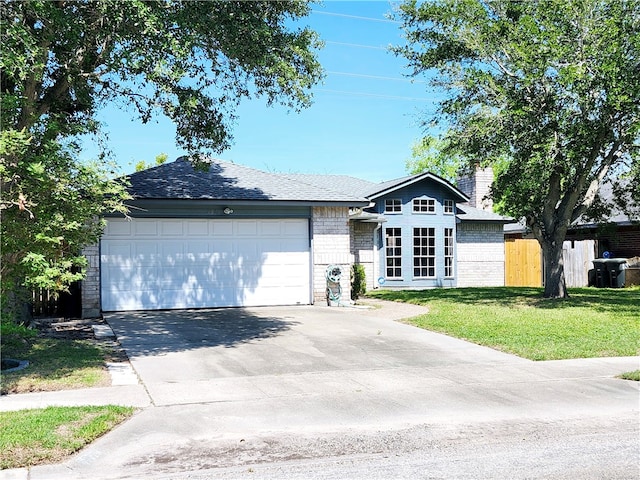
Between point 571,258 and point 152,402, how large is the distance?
73.7ft

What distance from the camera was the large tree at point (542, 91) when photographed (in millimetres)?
15883

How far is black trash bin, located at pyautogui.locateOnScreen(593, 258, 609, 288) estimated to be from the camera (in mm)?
25453

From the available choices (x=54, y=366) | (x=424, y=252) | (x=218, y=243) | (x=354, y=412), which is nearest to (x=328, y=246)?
(x=218, y=243)

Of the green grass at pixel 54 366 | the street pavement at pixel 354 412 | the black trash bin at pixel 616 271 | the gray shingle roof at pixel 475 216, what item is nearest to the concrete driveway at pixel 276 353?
the street pavement at pixel 354 412

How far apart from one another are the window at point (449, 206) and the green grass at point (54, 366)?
56.3 ft

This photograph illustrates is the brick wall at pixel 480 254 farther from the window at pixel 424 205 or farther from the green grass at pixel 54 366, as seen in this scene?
the green grass at pixel 54 366

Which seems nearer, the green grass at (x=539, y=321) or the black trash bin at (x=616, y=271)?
the green grass at (x=539, y=321)

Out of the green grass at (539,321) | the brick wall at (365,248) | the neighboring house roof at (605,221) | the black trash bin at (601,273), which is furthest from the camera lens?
the black trash bin at (601,273)

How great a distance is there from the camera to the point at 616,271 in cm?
2503

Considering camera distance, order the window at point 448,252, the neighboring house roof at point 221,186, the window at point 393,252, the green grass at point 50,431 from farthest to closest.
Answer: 1. the window at point 448,252
2. the window at point 393,252
3. the neighboring house roof at point 221,186
4. the green grass at point 50,431

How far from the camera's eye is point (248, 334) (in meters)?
12.6

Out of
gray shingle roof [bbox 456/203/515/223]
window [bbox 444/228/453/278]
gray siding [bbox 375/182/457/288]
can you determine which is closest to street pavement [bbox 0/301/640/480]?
gray siding [bbox 375/182/457/288]

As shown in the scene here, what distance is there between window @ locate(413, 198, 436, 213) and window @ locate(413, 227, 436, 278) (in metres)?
0.72

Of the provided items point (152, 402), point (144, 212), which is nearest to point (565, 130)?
point (144, 212)
